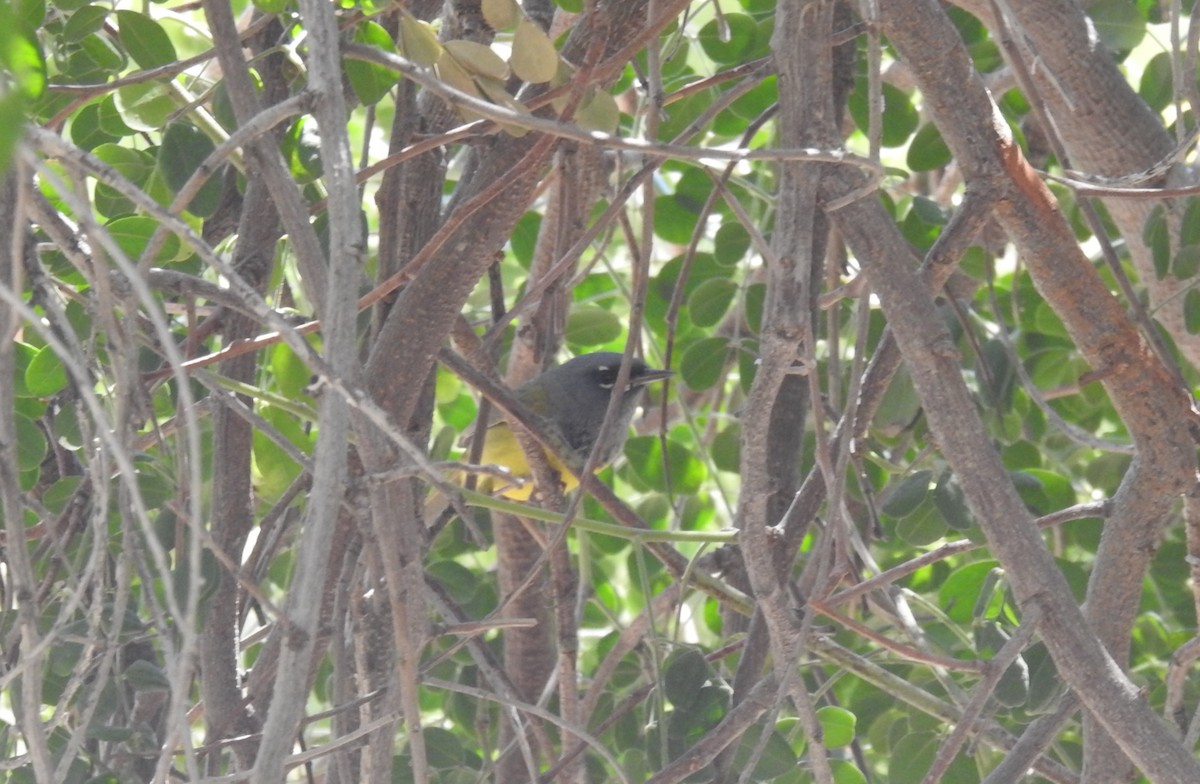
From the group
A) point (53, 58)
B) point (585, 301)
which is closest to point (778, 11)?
point (53, 58)

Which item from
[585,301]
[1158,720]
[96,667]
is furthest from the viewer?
[585,301]

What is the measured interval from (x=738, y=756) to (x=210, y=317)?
1.05 meters

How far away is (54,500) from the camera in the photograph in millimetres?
1984

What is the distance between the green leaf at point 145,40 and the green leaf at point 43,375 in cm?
44

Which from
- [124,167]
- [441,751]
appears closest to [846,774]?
[441,751]

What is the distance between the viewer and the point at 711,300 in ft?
9.26

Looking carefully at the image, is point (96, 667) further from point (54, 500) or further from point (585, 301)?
point (585, 301)

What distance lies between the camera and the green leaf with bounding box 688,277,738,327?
2809 mm

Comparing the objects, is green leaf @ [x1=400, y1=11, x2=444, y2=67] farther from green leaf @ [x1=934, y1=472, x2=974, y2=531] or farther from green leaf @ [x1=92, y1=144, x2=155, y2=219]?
green leaf @ [x1=934, y1=472, x2=974, y2=531]

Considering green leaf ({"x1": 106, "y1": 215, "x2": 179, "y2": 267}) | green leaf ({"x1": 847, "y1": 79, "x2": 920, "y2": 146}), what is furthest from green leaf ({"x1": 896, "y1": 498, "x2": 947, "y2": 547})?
green leaf ({"x1": 106, "y1": 215, "x2": 179, "y2": 267})

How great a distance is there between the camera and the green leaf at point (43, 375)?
1.91 m

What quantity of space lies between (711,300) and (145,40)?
1.31 meters

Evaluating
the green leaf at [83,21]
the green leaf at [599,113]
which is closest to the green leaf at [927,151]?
the green leaf at [599,113]

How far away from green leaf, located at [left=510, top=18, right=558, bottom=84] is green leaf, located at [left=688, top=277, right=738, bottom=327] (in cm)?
121
